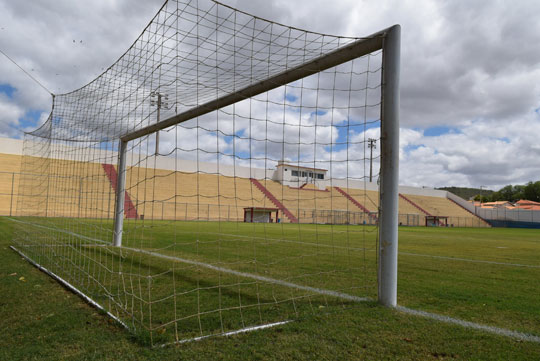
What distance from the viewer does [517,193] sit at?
10131 cm

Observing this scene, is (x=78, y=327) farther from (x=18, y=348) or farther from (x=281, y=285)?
(x=281, y=285)

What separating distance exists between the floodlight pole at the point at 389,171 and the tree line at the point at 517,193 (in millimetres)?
107377

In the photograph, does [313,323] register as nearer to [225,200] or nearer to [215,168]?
[225,200]

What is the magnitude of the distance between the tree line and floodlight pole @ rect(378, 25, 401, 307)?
352 ft

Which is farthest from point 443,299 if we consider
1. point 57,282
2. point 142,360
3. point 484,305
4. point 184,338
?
point 57,282

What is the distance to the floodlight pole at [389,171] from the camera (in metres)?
3.84

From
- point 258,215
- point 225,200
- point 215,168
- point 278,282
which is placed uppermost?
point 215,168

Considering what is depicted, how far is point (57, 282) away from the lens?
4758 millimetres

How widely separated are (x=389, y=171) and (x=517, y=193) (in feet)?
389

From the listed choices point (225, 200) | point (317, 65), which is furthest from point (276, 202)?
point (317, 65)

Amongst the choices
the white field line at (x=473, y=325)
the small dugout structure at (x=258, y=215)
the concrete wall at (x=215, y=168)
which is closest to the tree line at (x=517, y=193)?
the concrete wall at (x=215, y=168)

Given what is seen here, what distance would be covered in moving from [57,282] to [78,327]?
7.02ft

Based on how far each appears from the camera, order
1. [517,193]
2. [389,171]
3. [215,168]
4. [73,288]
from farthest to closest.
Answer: [517,193]
[215,168]
[73,288]
[389,171]

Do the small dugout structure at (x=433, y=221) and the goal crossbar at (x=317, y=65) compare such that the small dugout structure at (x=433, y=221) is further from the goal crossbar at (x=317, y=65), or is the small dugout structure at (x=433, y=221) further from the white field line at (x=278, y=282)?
the goal crossbar at (x=317, y=65)
